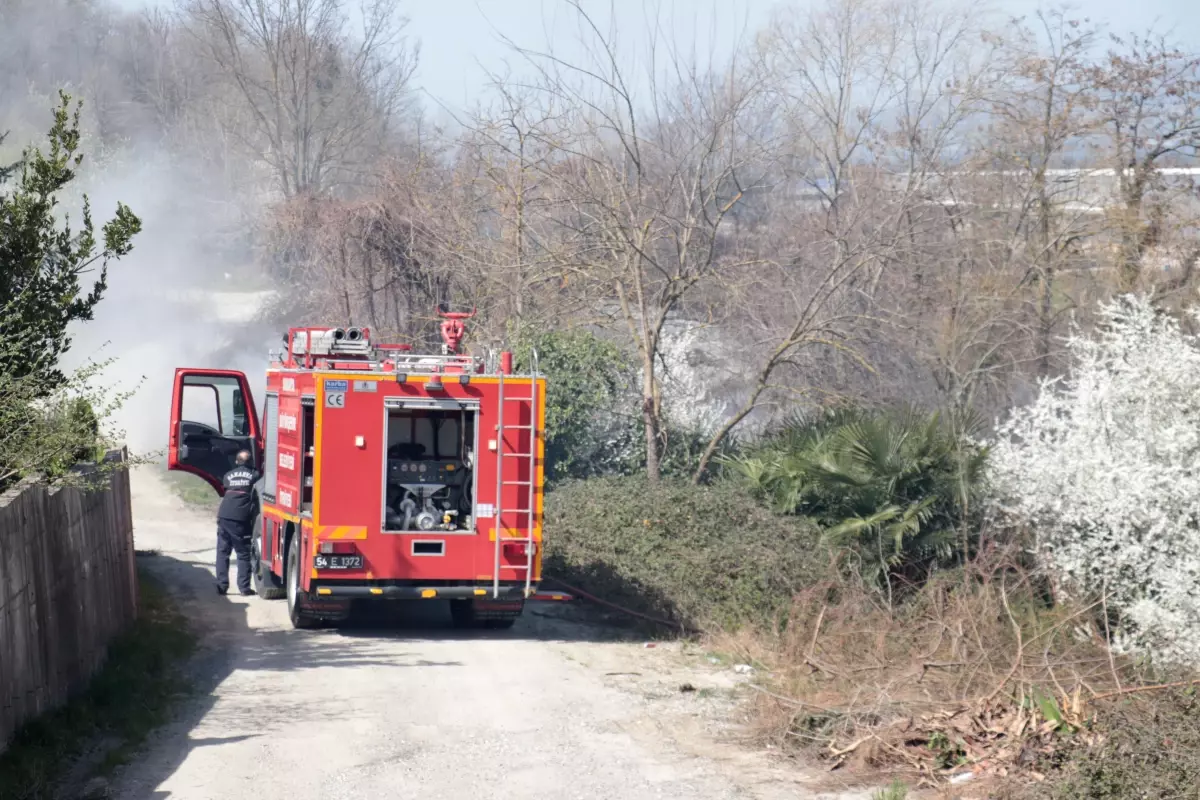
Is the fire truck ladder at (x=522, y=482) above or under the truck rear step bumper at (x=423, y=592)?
above

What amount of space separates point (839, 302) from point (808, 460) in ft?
17.0

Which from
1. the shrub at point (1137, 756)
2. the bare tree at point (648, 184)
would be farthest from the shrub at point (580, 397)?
the shrub at point (1137, 756)

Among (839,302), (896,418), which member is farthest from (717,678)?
(839,302)

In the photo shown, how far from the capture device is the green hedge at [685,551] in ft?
45.6

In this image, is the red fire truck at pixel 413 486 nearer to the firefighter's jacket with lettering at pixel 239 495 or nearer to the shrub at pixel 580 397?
the firefighter's jacket with lettering at pixel 239 495

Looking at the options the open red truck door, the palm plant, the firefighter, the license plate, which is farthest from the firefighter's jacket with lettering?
the palm plant

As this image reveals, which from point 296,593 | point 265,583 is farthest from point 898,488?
point 265,583

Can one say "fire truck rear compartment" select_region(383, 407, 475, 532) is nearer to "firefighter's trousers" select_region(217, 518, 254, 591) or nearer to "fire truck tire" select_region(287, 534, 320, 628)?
"fire truck tire" select_region(287, 534, 320, 628)

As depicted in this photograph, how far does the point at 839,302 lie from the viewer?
20.2 meters

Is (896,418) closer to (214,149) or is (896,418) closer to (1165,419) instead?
(1165,419)

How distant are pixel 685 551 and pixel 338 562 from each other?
165 inches

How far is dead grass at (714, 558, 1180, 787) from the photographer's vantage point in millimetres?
8234

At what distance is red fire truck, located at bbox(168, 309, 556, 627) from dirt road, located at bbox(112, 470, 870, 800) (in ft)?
2.00

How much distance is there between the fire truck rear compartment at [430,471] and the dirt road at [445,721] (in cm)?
122
